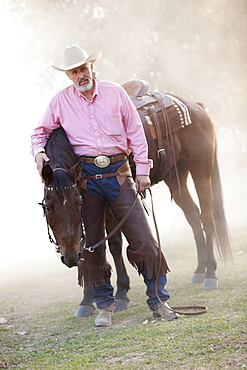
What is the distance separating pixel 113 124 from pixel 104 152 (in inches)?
9.3

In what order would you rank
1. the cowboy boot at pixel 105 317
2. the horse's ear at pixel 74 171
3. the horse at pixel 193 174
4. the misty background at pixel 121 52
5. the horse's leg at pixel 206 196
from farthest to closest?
the misty background at pixel 121 52 → the horse's leg at pixel 206 196 → the horse at pixel 193 174 → the cowboy boot at pixel 105 317 → the horse's ear at pixel 74 171

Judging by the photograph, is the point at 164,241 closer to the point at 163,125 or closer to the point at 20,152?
the point at 163,125

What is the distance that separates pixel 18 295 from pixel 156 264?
10.9ft

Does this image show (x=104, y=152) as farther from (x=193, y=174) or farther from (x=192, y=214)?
(x=192, y=214)

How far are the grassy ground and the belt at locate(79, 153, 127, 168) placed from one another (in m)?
1.26

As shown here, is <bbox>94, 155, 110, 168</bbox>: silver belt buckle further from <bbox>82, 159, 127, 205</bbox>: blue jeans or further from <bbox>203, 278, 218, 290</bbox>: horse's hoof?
<bbox>203, 278, 218, 290</bbox>: horse's hoof

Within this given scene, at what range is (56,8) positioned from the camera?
1644cm

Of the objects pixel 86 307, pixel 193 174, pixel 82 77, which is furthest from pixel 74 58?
pixel 193 174

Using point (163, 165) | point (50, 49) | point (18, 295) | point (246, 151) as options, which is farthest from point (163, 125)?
point (246, 151)

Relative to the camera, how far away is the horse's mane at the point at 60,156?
4.39 meters

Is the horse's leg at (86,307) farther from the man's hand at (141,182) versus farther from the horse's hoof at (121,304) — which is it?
the man's hand at (141,182)

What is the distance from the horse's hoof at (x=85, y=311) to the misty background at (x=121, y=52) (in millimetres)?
9860

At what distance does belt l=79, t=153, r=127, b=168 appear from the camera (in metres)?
4.73

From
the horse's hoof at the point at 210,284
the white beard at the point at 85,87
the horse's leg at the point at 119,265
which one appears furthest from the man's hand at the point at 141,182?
the horse's hoof at the point at 210,284
